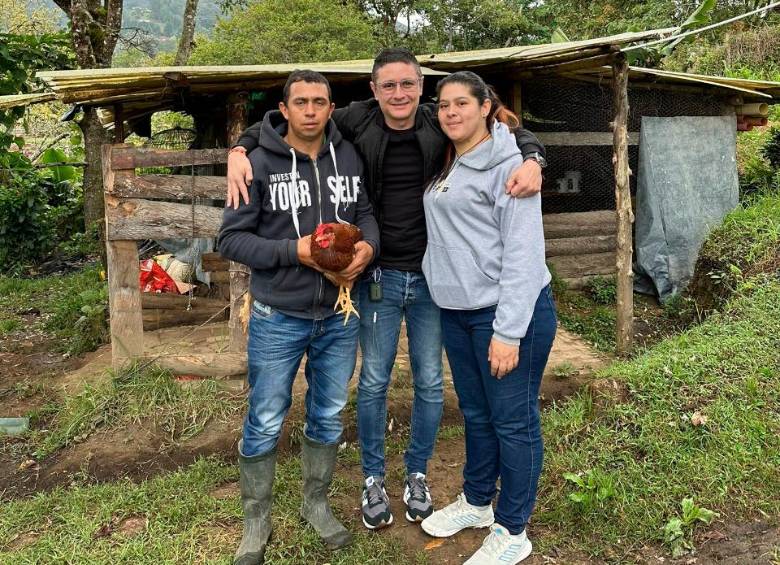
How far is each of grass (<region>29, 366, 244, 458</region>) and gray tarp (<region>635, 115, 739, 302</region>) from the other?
5117 millimetres

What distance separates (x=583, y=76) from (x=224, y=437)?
475 cm

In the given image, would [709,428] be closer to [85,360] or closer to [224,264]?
[224,264]

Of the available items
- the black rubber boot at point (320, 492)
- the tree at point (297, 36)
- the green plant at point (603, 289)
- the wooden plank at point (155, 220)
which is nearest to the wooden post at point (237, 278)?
the wooden plank at point (155, 220)

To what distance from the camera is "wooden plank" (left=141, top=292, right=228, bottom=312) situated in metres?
6.22

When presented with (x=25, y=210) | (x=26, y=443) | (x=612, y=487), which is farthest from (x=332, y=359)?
(x=25, y=210)

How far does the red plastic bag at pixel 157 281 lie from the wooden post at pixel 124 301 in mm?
2046

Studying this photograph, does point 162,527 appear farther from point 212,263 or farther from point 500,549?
point 212,263

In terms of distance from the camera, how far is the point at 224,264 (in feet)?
20.8

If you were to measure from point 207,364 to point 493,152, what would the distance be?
125 inches

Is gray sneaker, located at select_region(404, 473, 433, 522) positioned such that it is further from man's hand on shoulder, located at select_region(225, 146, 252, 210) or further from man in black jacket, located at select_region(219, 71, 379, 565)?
man's hand on shoulder, located at select_region(225, 146, 252, 210)

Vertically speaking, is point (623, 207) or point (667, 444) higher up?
point (623, 207)

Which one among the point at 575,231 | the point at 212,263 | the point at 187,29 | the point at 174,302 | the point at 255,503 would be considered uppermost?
the point at 187,29

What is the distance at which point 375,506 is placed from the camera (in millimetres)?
3113

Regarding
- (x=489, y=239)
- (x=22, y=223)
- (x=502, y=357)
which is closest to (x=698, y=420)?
(x=502, y=357)
